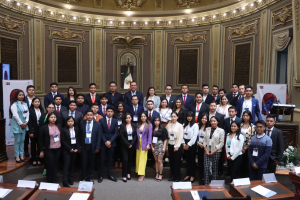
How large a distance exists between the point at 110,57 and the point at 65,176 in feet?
21.9

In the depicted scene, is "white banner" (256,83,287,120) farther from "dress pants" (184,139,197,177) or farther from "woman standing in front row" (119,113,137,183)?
"woman standing in front row" (119,113,137,183)

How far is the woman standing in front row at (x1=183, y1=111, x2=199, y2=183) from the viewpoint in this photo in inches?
192

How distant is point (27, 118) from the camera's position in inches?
195

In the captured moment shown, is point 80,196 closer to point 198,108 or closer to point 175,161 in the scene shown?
point 175,161

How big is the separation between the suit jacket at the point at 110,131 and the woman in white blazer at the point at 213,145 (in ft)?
5.83

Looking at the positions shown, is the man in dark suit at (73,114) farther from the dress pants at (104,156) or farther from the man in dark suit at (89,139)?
the dress pants at (104,156)

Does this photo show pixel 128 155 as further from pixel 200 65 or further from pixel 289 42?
pixel 200 65

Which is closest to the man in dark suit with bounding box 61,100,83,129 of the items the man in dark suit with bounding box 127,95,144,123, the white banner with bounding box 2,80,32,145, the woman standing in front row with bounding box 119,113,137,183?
the woman standing in front row with bounding box 119,113,137,183

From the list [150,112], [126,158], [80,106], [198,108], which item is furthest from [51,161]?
[198,108]

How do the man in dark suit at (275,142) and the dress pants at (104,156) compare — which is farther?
the dress pants at (104,156)

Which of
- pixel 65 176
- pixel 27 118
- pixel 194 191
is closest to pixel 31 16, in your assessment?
pixel 27 118

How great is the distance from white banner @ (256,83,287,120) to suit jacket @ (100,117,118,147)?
376 cm

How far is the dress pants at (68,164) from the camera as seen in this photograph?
4696 mm

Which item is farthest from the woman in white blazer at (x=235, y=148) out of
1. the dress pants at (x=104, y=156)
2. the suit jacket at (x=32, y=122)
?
the suit jacket at (x=32, y=122)
